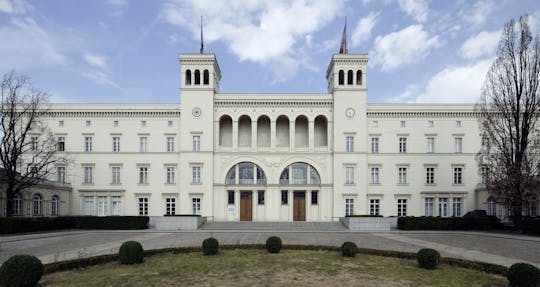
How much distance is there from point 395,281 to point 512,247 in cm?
1476

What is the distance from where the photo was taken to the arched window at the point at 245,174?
4716cm

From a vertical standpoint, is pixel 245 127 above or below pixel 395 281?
above

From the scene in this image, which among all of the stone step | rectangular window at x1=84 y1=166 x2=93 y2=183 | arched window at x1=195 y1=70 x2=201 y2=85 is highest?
arched window at x1=195 y1=70 x2=201 y2=85

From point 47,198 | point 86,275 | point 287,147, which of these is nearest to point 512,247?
point 86,275

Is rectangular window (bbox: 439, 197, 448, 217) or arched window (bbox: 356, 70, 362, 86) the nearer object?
rectangular window (bbox: 439, 197, 448, 217)

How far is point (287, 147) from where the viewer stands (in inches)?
1890

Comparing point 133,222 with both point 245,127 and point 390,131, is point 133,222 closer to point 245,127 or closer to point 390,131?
point 245,127

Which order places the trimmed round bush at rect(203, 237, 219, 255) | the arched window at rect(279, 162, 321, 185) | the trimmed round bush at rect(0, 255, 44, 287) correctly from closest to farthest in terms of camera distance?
the trimmed round bush at rect(0, 255, 44, 287) → the trimmed round bush at rect(203, 237, 219, 255) → the arched window at rect(279, 162, 321, 185)

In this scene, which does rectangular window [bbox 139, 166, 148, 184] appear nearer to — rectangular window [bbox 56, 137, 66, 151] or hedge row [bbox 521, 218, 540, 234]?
rectangular window [bbox 56, 137, 66, 151]

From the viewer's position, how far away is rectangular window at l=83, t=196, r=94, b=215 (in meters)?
47.0

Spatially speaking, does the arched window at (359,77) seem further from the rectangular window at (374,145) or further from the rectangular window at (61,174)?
the rectangular window at (61,174)

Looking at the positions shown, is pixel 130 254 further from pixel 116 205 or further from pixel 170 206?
pixel 116 205

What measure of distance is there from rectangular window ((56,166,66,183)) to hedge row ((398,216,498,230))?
3918 cm

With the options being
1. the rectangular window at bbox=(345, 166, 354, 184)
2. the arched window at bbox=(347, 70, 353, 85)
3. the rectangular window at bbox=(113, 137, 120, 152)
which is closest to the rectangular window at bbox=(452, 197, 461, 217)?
the rectangular window at bbox=(345, 166, 354, 184)
